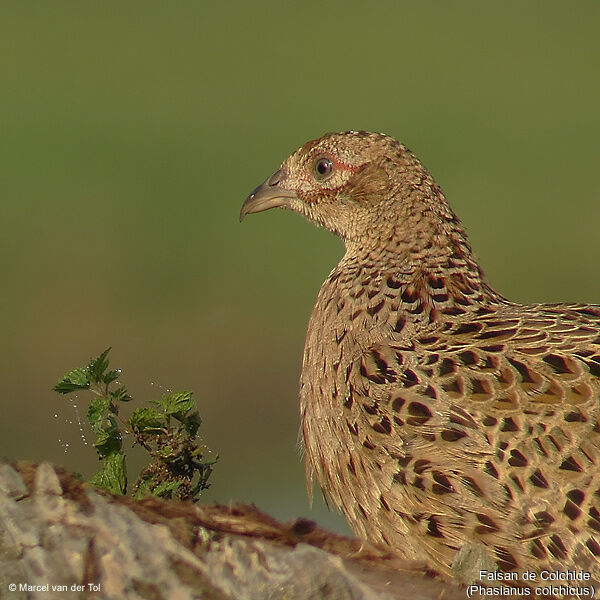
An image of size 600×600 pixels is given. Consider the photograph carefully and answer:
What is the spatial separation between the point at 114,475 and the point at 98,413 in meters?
0.27

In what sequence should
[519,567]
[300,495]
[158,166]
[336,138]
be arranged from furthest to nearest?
[158,166], [300,495], [336,138], [519,567]

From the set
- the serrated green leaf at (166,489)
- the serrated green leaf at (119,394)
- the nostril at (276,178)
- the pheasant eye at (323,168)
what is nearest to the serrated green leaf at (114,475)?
the serrated green leaf at (166,489)

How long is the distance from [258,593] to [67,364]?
38.3 feet

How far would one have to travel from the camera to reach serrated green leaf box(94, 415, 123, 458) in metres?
6.32

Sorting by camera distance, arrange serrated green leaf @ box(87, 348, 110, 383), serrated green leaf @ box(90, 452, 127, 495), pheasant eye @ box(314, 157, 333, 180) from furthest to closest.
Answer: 1. pheasant eye @ box(314, 157, 333, 180)
2. serrated green leaf @ box(87, 348, 110, 383)
3. serrated green leaf @ box(90, 452, 127, 495)

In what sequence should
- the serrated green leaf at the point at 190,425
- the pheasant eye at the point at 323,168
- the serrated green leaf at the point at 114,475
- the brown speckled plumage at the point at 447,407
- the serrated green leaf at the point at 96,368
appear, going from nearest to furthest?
the brown speckled plumage at the point at 447,407 < the serrated green leaf at the point at 114,475 < the serrated green leaf at the point at 96,368 < the serrated green leaf at the point at 190,425 < the pheasant eye at the point at 323,168

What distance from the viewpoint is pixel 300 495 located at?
41.7ft

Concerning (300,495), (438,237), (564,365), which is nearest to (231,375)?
(300,495)

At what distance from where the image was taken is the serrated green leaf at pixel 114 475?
20.5 feet

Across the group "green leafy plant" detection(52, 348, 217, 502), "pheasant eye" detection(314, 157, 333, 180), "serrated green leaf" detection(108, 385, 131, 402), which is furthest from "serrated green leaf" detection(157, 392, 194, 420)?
"pheasant eye" detection(314, 157, 333, 180)

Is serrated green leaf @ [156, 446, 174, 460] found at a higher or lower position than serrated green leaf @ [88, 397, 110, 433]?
lower

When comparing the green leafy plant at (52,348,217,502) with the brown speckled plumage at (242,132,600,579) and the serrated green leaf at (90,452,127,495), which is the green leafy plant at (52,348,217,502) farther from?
the brown speckled plumage at (242,132,600,579)

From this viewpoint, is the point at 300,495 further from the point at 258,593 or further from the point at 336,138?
the point at 258,593

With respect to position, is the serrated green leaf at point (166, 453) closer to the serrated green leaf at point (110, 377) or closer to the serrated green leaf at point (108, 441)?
the serrated green leaf at point (108, 441)
